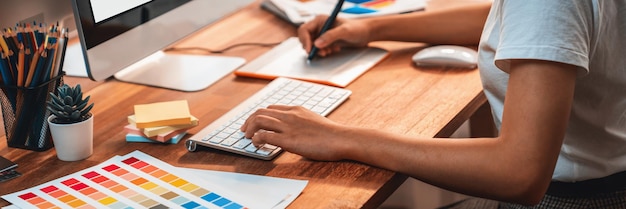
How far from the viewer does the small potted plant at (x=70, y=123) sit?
115 cm

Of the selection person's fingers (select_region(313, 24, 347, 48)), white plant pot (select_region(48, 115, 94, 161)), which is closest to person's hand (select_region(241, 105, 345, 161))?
white plant pot (select_region(48, 115, 94, 161))

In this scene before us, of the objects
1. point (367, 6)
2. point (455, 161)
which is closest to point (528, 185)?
point (455, 161)

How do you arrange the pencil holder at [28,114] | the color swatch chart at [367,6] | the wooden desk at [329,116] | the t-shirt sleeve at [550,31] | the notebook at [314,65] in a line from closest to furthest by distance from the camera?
the t-shirt sleeve at [550,31] → the wooden desk at [329,116] → the pencil holder at [28,114] → the notebook at [314,65] → the color swatch chart at [367,6]

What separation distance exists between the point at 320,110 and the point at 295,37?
42 cm

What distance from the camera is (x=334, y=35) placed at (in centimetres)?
157

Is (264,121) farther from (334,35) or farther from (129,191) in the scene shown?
(334,35)

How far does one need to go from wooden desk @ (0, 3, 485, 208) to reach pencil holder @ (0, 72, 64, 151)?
0.02 metres

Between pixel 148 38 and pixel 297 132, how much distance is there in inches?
15.8

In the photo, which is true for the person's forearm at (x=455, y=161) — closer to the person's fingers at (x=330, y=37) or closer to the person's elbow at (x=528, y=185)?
the person's elbow at (x=528, y=185)

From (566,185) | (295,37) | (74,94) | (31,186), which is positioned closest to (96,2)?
(74,94)

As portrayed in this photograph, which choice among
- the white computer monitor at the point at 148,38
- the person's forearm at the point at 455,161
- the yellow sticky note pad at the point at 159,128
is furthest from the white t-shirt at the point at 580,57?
the white computer monitor at the point at 148,38

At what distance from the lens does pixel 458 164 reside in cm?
106

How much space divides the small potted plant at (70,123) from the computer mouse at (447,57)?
625 millimetres

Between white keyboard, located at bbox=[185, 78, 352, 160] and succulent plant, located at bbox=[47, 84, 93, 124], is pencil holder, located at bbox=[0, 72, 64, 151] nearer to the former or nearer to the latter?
succulent plant, located at bbox=[47, 84, 93, 124]
